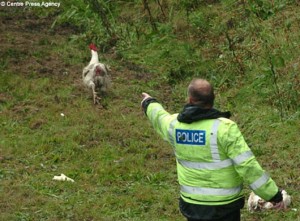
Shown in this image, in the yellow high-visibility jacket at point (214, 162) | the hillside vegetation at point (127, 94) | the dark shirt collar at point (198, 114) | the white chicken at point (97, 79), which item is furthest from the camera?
the white chicken at point (97, 79)

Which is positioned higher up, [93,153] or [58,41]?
[58,41]

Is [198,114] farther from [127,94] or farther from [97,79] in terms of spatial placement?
[127,94]

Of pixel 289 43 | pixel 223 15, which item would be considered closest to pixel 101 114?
pixel 289 43

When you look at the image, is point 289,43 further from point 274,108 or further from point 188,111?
point 188,111

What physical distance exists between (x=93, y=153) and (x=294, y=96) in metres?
3.26

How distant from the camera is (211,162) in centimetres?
448

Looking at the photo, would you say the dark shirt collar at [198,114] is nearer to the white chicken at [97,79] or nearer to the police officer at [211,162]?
the police officer at [211,162]

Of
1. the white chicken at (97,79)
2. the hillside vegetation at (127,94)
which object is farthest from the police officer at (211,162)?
the white chicken at (97,79)

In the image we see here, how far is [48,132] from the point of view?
975cm

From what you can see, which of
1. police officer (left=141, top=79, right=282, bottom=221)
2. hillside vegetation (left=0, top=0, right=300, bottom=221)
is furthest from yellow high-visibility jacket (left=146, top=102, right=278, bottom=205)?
hillside vegetation (left=0, top=0, right=300, bottom=221)

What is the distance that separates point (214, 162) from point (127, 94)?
23.6 ft

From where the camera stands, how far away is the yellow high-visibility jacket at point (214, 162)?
14.2ft

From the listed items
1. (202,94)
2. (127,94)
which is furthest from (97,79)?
(202,94)

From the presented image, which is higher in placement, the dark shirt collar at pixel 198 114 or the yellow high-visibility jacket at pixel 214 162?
the dark shirt collar at pixel 198 114
